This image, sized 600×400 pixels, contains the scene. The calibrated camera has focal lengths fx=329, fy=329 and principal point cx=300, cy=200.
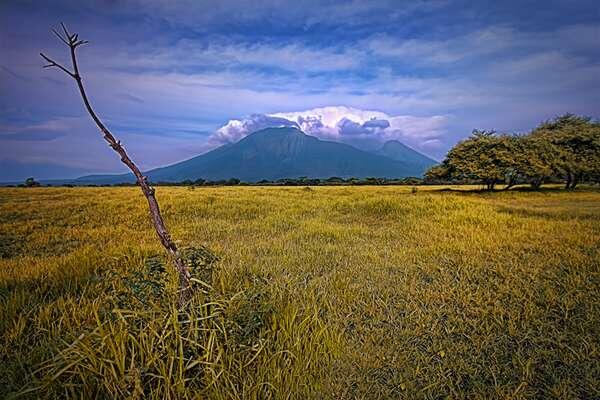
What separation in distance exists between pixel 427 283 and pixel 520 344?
5.57ft

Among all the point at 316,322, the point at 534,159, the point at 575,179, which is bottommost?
the point at 316,322

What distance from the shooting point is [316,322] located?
3221 millimetres

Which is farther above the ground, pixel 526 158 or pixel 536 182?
pixel 526 158

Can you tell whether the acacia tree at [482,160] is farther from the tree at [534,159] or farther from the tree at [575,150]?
the tree at [575,150]

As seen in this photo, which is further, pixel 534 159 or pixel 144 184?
pixel 534 159

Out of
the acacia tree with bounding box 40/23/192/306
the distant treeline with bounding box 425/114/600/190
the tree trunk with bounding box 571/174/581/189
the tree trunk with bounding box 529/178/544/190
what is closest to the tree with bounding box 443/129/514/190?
the distant treeline with bounding box 425/114/600/190

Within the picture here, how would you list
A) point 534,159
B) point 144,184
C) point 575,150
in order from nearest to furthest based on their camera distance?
point 144,184 → point 534,159 → point 575,150

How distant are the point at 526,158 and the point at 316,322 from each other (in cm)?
2912

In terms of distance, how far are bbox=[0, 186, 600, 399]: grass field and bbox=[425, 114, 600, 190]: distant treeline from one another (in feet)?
70.9

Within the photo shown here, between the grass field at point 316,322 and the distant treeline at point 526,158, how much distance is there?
21.6 metres

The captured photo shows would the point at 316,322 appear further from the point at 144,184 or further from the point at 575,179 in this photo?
the point at 575,179

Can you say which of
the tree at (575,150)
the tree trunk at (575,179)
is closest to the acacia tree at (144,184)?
the tree at (575,150)

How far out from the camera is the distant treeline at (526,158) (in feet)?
85.4


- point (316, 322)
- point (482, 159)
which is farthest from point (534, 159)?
point (316, 322)
